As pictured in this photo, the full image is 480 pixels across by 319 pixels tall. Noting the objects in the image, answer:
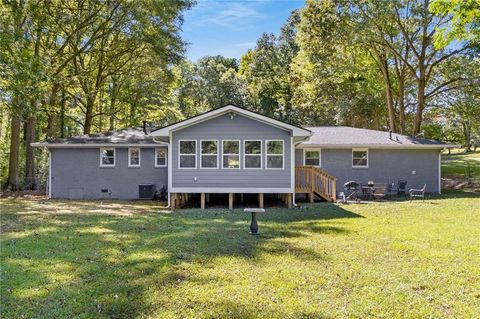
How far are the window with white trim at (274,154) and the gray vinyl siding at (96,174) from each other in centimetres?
571

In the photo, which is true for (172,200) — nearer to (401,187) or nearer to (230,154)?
(230,154)

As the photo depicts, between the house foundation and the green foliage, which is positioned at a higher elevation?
the green foliage

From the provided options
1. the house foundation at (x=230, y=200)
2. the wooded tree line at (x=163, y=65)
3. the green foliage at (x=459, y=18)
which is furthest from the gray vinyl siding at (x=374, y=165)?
the green foliage at (x=459, y=18)

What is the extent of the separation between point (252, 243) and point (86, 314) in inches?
167

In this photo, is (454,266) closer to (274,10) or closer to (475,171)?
(274,10)

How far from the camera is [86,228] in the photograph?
998 cm

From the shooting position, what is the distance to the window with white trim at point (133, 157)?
17688 millimetres

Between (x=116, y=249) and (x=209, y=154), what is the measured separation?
714 cm

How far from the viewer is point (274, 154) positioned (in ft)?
46.7

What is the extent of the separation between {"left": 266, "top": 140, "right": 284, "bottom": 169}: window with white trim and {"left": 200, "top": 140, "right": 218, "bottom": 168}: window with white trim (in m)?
1.98

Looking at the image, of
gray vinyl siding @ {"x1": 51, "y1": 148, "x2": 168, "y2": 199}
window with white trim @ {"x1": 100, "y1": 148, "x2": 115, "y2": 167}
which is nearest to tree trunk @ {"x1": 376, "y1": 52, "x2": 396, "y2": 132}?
gray vinyl siding @ {"x1": 51, "y1": 148, "x2": 168, "y2": 199}

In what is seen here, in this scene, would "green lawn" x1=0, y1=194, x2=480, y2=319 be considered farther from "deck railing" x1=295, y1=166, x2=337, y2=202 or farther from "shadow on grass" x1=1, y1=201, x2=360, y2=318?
"deck railing" x1=295, y1=166, x2=337, y2=202

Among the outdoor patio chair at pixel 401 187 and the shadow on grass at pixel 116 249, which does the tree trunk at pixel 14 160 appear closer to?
the shadow on grass at pixel 116 249

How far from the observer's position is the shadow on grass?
4.94 m
